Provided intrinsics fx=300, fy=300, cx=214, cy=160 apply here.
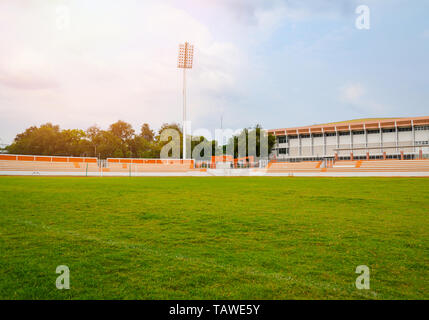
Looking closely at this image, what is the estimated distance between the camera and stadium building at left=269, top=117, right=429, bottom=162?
59.4 metres

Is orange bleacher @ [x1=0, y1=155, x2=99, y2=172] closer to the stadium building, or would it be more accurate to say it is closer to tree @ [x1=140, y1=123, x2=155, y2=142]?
tree @ [x1=140, y1=123, x2=155, y2=142]

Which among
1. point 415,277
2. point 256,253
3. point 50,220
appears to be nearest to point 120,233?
point 50,220

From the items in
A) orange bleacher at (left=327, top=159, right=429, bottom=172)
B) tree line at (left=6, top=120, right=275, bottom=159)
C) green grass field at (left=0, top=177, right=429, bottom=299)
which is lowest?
green grass field at (left=0, top=177, right=429, bottom=299)

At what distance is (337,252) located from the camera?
4527 mm

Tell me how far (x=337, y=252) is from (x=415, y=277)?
3.67 ft

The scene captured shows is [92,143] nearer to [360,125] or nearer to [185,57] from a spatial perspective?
[185,57]

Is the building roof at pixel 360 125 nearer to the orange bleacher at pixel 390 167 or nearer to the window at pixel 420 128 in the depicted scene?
the window at pixel 420 128

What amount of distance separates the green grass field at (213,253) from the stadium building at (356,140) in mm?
56455

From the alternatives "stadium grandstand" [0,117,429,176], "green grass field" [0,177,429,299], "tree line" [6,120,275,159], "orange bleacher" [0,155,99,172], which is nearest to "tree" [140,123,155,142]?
"tree line" [6,120,275,159]

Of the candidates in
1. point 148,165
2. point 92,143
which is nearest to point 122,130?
point 92,143

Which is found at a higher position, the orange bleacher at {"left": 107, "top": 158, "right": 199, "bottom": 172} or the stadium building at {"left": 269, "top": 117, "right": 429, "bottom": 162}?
the stadium building at {"left": 269, "top": 117, "right": 429, "bottom": 162}

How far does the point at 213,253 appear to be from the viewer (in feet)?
14.7

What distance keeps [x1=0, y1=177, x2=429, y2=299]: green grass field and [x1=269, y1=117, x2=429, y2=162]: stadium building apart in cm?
5645
